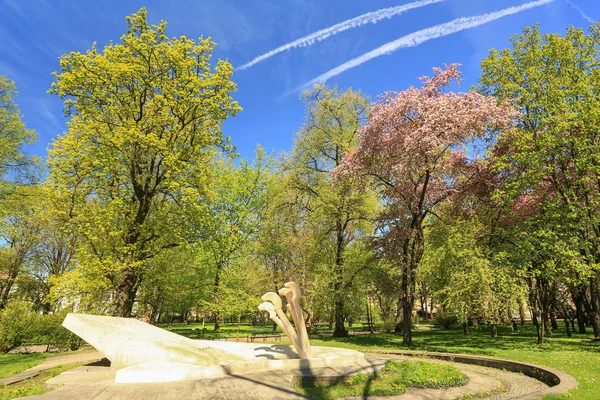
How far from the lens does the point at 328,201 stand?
24547 millimetres

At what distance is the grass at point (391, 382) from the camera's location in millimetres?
8281

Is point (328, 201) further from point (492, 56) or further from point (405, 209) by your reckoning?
point (492, 56)

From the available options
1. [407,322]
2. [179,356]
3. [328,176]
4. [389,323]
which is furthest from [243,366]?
[389,323]

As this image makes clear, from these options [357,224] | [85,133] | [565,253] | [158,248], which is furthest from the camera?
[357,224]

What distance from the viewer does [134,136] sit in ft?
53.4

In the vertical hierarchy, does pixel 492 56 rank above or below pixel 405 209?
above

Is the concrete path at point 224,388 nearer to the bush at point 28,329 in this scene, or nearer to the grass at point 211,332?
the bush at point 28,329

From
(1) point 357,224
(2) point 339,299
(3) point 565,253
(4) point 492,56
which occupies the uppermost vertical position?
(4) point 492,56

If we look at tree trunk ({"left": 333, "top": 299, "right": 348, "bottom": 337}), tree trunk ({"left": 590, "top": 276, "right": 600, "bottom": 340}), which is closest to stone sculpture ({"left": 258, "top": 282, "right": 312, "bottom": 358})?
tree trunk ({"left": 333, "top": 299, "right": 348, "bottom": 337})

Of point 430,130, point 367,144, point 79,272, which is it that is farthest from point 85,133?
point 430,130

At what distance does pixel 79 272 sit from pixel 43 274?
75.7 feet

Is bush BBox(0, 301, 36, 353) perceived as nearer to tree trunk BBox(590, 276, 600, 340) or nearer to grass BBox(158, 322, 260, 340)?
grass BBox(158, 322, 260, 340)

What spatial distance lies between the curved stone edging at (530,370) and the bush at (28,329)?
57.9ft

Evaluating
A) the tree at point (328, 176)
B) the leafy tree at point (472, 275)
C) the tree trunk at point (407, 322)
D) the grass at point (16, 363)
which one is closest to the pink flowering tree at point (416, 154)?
the tree trunk at point (407, 322)
